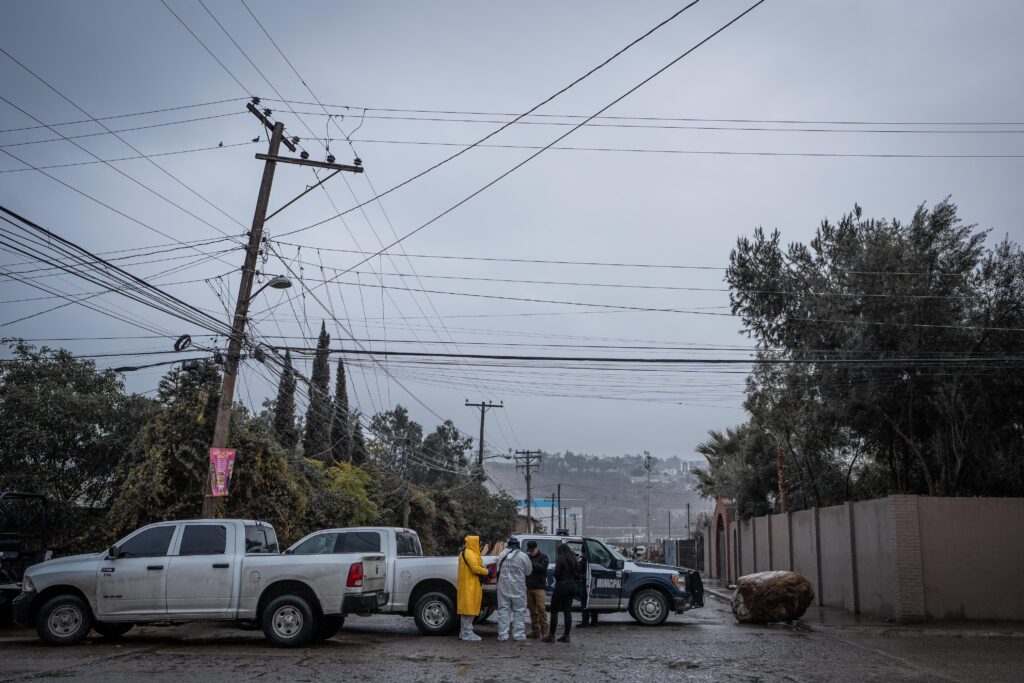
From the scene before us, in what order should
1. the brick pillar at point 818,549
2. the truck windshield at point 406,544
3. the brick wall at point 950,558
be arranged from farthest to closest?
the brick pillar at point 818,549 → the brick wall at point 950,558 → the truck windshield at point 406,544

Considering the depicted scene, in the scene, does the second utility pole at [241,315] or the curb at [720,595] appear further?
the curb at [720,595]

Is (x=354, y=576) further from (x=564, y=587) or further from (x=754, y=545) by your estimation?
(x=754, y=545)

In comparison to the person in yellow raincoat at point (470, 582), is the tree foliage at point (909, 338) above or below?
above

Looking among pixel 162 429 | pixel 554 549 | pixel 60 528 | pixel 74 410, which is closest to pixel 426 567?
pixel 554 549

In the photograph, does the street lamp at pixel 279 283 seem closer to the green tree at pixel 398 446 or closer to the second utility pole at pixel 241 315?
the second utility pole at pixel 241 315

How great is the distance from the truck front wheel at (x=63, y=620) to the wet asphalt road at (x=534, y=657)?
0.26 m

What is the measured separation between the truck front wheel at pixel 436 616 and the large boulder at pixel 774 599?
21.7 feet

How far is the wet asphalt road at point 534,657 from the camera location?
10.8 meters

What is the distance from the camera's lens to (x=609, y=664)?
1198 cm

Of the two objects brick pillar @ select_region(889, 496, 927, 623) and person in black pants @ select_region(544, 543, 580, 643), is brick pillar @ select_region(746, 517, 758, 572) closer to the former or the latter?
brick pillar @ select_region(889, 496, 927, 623)

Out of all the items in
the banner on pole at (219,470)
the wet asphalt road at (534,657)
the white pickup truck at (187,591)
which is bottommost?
the wet asphalt road at (534,657)

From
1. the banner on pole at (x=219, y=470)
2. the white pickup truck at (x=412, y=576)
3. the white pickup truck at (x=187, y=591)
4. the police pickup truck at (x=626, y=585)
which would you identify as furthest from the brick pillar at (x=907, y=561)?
the banner on pole at (x=219, y=470)

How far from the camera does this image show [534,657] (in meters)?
12.6

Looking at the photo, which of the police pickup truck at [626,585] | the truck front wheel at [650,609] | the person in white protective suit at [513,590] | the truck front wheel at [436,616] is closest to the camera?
the person in white protective suit at [513,590]
